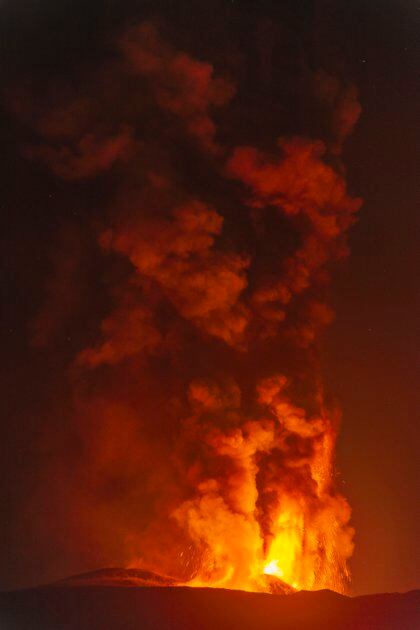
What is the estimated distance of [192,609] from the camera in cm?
764

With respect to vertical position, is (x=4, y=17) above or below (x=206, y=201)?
above

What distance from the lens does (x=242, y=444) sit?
9.03 metres

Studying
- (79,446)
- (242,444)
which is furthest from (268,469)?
(79,446)

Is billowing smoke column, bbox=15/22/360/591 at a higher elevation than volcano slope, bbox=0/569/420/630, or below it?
higher

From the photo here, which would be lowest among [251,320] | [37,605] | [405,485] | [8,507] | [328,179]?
[37,605]

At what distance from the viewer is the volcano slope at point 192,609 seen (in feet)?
24.6

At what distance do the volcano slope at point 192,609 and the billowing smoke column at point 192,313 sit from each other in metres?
1.17

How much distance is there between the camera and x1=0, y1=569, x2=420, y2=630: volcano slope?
749cm

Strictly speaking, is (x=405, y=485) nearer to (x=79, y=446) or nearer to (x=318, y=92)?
(x=79, y=446)

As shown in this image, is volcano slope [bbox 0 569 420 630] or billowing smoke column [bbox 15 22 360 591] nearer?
volcano slope [bbox 0 569 420 630]

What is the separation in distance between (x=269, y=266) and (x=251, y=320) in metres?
0.70

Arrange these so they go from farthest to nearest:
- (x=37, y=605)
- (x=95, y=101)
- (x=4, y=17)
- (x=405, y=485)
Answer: (x=405, y=485), (x=95, y=101), (x=4, y=17), (x=37, y=605)

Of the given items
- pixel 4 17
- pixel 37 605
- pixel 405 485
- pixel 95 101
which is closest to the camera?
pixel 37 605

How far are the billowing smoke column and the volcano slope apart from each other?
3.85 feet
